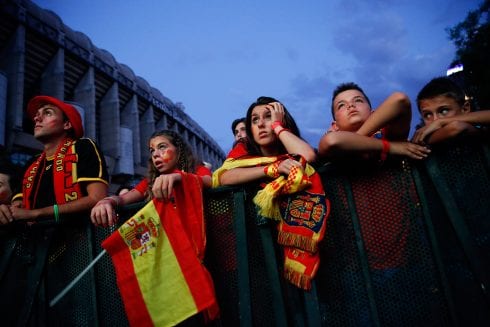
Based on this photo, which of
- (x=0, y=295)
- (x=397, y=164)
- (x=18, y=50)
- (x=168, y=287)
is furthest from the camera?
(x=18, y=50)

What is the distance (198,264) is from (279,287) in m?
0.54

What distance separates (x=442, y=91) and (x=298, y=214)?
1.52 metres

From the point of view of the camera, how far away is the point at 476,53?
60.2 feet

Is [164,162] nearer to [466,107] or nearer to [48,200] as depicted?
[48,200]

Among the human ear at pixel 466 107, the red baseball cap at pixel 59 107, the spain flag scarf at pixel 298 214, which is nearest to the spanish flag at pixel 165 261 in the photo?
the spain flag scarf at pixel 298 214

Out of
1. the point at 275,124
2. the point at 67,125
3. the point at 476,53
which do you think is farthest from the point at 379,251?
the point at 476,53

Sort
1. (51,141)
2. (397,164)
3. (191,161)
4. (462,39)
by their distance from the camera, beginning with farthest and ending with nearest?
(462,39) < (191,161) < (51,141) < (397,164)

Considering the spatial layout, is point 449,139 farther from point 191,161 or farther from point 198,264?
point 191,161

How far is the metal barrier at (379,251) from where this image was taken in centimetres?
172

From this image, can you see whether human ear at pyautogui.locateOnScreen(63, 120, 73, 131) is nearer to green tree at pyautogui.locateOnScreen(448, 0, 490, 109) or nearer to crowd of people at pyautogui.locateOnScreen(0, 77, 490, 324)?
crowd of people at pyautogui.locateOnScreen(0, 77, 490, 324)

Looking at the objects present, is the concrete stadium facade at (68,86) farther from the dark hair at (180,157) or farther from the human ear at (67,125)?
the dark hair at (180,157)

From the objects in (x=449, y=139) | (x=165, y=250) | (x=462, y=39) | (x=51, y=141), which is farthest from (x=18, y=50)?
(x=462, y=39)

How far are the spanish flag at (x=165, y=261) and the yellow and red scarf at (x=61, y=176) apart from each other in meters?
0.86

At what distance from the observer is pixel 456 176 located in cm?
179
